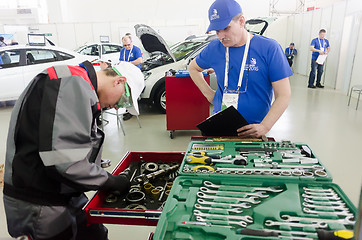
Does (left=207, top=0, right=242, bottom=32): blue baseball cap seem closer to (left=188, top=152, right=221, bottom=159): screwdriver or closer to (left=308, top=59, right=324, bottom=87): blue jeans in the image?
(left=188, top=152, right=221, bottom=159): screwdriver

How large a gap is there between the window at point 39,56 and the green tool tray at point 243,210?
6150mm

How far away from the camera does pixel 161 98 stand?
205 inches

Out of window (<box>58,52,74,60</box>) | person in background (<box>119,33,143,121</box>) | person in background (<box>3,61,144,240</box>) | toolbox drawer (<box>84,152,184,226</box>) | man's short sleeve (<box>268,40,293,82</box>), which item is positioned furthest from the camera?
window (<box>58,52,74,60</box>)

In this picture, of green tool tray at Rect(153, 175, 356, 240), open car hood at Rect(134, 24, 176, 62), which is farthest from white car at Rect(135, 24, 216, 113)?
green tool tray at Rect(153, 175, 356, 240)

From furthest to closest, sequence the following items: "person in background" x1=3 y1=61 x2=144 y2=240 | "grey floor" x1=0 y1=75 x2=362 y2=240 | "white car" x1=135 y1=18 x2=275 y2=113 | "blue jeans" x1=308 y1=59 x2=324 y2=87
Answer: "blue jeans" x1=308 y1=59 x2=324 y2=87
"white car" x1=135 y1=18 x2=275 y2=113
"grey floor" x1=0 y1=75 x2=362 y2=240
"person in background" x1=3 y1=61 x2=144 y2=240

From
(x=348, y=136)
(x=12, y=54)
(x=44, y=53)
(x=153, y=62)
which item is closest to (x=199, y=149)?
(x=348, y=136)

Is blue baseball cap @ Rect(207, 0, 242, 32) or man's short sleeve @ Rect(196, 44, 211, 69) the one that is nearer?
blue baseball cap @ Rect(207, 0, 242, 32)

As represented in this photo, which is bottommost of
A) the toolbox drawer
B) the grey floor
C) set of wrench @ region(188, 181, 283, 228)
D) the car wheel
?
the grey floor

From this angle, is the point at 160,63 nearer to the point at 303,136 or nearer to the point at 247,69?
the point at 303,136

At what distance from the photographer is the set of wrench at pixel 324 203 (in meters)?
0.87

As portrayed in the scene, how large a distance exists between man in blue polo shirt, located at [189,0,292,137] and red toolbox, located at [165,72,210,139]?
2111 mm

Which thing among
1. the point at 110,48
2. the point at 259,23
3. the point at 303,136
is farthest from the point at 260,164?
the point at 110,48

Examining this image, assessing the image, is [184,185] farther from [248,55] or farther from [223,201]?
[248,55]

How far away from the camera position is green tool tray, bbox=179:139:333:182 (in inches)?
43.2
